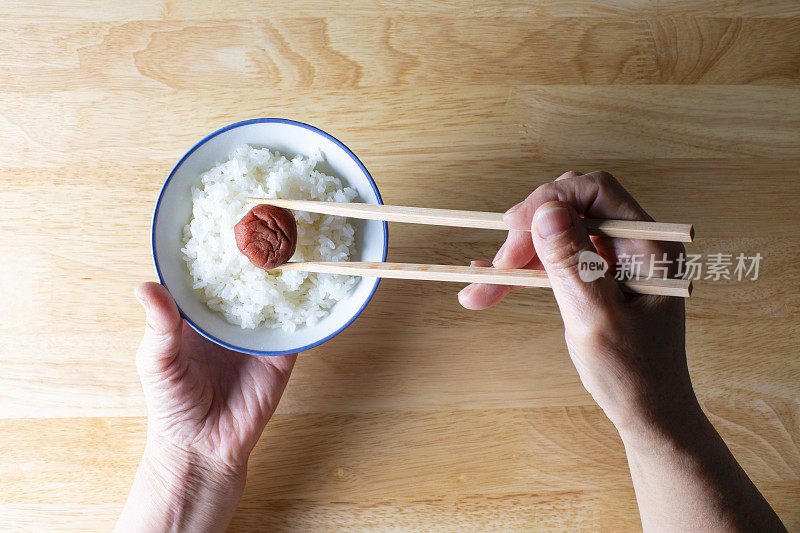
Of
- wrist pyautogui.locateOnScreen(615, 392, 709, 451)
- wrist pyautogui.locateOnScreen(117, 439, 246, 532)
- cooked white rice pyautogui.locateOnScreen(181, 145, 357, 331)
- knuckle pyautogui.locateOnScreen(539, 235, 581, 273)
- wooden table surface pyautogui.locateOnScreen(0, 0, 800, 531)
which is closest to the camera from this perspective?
knuckle pyautogui.locateOnScreen(539, 235, 581, 273)

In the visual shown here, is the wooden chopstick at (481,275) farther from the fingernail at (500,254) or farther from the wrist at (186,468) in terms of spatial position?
the wrist at (186,468)

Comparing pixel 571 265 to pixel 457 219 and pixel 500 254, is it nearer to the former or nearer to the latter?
pixel 457 219

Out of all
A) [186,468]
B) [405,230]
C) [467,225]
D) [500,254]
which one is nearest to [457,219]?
[467,225]

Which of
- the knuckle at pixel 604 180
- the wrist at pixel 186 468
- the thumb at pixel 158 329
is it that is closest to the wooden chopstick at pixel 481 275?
the knuckle at pixel 604 180

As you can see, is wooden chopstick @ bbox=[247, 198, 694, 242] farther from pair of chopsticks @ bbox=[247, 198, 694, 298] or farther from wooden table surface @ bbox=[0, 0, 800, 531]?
wooden table surface @ bbox=[0, 0, 800, 531]

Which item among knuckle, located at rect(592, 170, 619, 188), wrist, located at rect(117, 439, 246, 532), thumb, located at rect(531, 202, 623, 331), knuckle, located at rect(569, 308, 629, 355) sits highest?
knuckle, located at rect(592, 170, 619, 188)

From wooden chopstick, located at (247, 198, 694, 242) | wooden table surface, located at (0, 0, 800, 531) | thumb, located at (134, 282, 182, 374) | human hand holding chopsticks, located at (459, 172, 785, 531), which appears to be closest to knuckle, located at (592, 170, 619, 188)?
human hand holding chopsticks, located at (459, 172, 785, 531)

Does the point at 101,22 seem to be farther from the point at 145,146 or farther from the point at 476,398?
the point at 476,398
